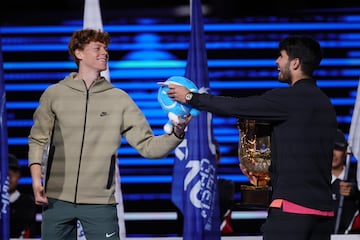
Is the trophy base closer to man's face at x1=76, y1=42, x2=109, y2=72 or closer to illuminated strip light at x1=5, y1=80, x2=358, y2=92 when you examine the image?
man's face at x1=76, y1=42, x2=109, y2=72

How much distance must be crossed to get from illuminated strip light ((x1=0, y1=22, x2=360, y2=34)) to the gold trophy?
7.35ft

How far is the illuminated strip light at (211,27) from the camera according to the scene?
5.69 metres

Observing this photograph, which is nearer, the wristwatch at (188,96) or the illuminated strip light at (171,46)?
the wristwatch at (188,96)

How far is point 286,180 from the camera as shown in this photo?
3.02 m

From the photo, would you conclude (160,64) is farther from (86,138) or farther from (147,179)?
(86,138)

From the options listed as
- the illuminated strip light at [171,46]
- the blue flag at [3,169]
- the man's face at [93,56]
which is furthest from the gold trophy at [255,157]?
the illuminated strip light at [171,46]

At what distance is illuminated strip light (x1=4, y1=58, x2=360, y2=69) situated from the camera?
5.74 m

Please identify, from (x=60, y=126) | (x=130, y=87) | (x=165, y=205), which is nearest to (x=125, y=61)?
(x=130, y=87)

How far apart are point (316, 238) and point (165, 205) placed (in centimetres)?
284

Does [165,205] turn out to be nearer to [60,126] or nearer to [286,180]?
[60,126]

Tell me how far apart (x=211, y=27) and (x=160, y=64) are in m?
0.39

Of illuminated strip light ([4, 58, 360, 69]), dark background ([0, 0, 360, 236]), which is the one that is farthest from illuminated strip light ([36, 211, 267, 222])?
illuminated strip light ([4, 58, 360, 69])

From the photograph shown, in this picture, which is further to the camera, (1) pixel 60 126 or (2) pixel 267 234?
(1) pixel 60 126

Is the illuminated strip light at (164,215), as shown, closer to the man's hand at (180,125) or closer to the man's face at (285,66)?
the man's hand at (180,125)
